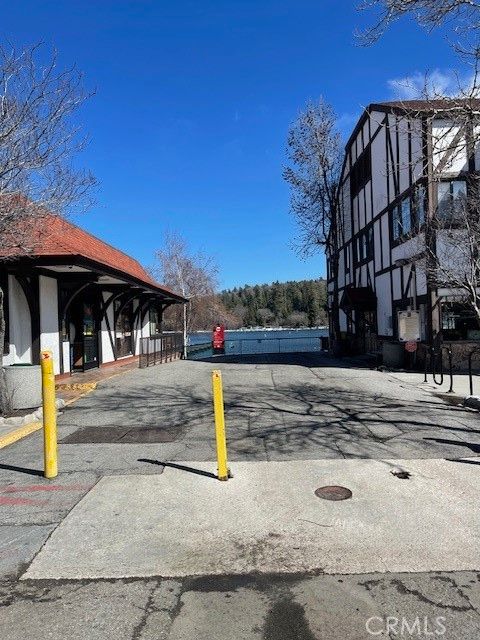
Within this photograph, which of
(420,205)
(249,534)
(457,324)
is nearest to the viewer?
(249,534)

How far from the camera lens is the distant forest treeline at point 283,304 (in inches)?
3669

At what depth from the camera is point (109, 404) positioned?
1083cm

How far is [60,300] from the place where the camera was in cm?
1511

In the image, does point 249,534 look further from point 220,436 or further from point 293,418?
point 293,418

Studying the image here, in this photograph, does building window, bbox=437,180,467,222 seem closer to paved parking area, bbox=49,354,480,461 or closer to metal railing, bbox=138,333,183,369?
paved parking area, bbox=49,354,480,461

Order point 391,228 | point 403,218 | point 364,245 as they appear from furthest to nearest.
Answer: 1. point 364,245
2. point 391,228
3. point 403,218

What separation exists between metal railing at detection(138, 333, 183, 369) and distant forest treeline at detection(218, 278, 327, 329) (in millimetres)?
61128

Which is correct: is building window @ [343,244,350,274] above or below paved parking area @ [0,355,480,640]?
above

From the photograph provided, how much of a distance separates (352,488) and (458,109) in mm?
5124

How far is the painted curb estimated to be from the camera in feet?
24.5

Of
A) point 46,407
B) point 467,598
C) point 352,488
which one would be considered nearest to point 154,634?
point 467,598

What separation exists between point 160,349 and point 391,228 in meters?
11.9

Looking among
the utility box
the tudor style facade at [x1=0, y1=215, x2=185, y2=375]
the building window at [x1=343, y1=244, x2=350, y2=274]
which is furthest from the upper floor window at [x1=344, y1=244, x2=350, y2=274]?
the tudor style facade at [x1=0, y1=215, x2=185, y2=375]

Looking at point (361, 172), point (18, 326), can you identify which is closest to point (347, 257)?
point (361, 172)
